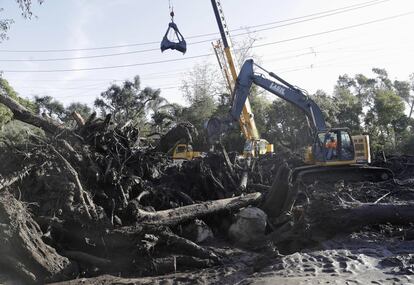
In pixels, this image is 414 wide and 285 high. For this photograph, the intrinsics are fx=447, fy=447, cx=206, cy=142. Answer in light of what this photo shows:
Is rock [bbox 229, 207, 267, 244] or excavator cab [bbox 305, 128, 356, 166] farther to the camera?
excavator cab [bbox 305, 128, 356, 166]

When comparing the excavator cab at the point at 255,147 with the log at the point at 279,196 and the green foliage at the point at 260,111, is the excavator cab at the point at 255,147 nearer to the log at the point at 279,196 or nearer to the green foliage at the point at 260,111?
the log at the point at 279,196

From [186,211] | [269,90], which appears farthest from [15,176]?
[269,90]

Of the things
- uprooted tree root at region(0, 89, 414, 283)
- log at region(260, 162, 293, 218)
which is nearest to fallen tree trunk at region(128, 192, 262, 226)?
uprooted tree root at region(0, 89, 414, 283)

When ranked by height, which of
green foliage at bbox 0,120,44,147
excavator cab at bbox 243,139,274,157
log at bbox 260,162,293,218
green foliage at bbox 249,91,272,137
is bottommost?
log at bbox 260,162,293,218

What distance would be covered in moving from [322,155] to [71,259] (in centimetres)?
879

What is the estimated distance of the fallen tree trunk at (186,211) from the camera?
6879mm

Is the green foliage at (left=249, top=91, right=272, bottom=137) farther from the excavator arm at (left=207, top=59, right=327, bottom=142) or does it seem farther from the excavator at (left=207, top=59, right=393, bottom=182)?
the excavator at (left=207, top=59, right=393, bottom=182)

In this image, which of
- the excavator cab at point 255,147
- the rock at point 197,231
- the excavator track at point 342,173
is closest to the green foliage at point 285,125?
the excavator cab at point 255,147

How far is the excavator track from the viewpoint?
12.9 m

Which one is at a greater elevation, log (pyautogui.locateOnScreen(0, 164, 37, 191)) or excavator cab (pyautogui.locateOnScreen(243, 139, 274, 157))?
excavator cab (pyautogui.locateOnScreen(243, 139, 274, 157))

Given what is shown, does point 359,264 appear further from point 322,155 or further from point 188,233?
point 322,155

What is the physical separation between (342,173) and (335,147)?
2.94ft

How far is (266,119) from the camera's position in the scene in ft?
104

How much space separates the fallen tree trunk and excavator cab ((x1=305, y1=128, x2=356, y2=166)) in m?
4.58
